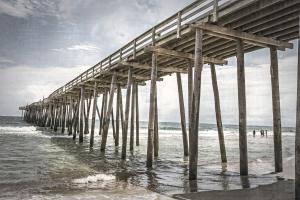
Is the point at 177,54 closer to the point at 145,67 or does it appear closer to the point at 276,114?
the point at 145,67

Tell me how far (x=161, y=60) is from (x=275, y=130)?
6228 millimetres

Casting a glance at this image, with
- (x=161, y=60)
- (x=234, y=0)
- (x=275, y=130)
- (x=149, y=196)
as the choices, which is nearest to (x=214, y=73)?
(x=161, y=60)

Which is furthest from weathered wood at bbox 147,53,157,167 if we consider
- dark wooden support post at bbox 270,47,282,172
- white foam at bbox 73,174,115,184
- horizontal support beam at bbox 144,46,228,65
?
dark wooden support post at bbox 270,47,282,172

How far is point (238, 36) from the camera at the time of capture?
977 cm

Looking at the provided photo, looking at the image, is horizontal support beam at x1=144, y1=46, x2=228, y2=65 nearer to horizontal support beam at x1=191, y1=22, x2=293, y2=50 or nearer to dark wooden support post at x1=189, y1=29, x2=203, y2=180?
horizontal support beam at x1=191, y1=22, x2=293, y2=50

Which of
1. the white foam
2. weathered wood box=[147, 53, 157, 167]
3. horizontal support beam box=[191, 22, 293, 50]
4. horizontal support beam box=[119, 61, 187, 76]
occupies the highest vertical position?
horizontal support beam box=[191, 22, 293, 50]

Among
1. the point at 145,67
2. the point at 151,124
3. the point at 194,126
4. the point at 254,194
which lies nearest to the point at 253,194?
the point at 254,194

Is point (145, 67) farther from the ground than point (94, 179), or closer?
farther from the ground

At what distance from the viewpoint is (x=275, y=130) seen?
1009 centimetres

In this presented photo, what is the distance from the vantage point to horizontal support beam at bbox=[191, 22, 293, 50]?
9.38 meters

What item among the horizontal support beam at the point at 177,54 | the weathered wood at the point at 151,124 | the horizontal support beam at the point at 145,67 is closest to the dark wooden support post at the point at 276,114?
the horizontal support beam at the point at 177,54

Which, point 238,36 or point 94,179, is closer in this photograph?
point 94,179

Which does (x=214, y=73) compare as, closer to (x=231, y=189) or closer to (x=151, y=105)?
(x=151, y=105)

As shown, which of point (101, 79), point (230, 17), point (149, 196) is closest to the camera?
point (149, 196)
